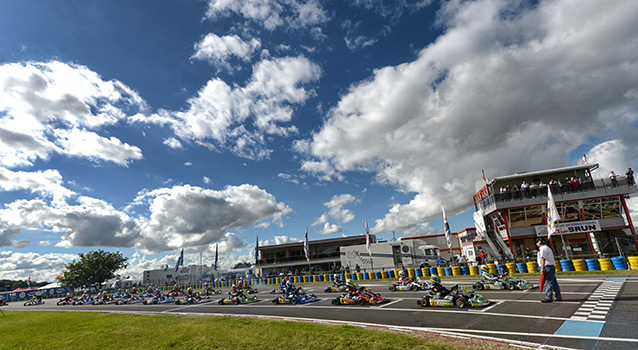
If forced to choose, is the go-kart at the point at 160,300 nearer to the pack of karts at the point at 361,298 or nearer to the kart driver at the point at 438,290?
the pack of karts at the point at 361,298

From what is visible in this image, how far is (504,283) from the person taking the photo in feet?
49.5

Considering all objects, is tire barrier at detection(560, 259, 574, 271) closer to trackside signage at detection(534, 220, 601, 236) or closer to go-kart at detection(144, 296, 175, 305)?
trackside signage at detection(534, 220, 601, 236)

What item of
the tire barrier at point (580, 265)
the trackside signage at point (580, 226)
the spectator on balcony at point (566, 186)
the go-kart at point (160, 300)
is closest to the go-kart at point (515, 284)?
the tire barrier at point (580, 265)

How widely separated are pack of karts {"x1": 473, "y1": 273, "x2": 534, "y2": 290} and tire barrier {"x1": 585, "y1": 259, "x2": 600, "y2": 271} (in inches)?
386

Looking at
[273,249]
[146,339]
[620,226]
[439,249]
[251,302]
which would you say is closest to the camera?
[146,339]

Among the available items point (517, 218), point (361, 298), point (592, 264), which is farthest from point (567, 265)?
point (361, 298)

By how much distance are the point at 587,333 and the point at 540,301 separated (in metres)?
4.74

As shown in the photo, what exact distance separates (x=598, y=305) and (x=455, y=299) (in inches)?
171

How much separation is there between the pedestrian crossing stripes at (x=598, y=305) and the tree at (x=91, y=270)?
291 feet

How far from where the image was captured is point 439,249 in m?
45.7

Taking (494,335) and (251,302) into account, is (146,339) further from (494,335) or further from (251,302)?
(251,302)

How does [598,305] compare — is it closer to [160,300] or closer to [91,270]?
[160,300]

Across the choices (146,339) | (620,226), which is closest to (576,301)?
(146,339)

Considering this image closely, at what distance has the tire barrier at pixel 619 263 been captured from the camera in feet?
64.8
